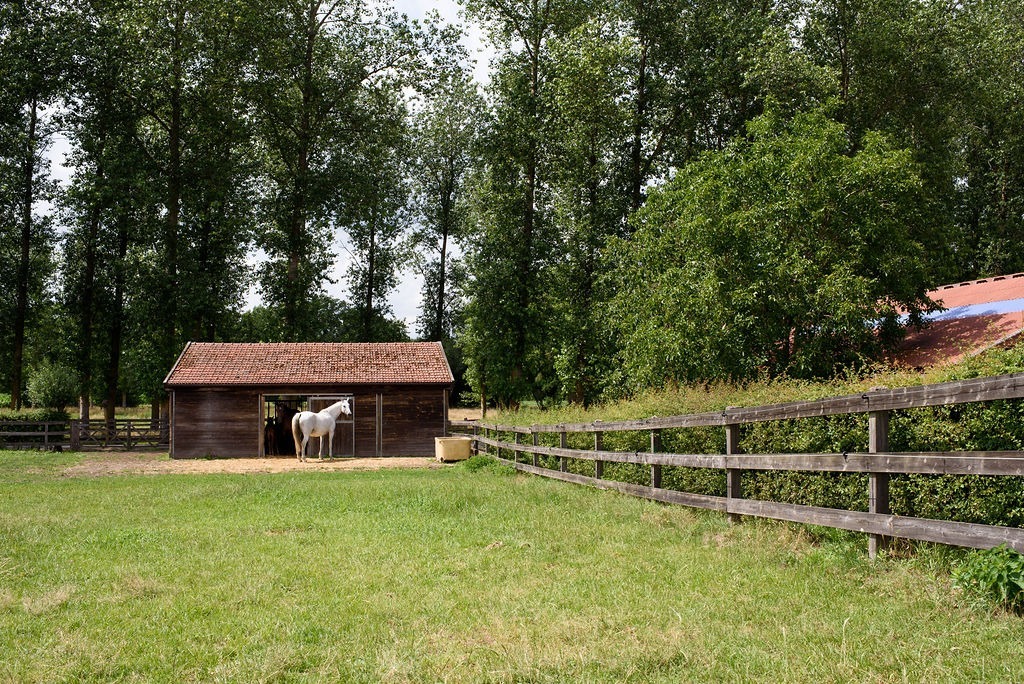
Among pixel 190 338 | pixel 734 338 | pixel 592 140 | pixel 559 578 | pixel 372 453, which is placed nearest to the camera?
pixel 559 578

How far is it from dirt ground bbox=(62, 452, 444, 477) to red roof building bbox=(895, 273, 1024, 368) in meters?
12.6

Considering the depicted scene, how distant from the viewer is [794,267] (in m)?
19.8

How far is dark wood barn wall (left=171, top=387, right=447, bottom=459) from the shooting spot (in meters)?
28.8

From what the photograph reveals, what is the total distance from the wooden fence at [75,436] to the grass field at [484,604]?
909 inches

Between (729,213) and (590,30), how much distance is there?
12374 millimetres

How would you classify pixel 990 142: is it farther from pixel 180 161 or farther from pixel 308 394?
pixel 180 161

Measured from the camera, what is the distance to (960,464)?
5121 millimetres

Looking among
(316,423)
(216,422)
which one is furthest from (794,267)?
(216,422)

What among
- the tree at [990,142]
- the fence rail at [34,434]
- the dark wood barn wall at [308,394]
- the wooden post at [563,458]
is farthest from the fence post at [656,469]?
the fence rail at [34,434]

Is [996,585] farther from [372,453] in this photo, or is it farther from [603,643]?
[372,453]

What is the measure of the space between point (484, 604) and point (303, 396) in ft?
82.0

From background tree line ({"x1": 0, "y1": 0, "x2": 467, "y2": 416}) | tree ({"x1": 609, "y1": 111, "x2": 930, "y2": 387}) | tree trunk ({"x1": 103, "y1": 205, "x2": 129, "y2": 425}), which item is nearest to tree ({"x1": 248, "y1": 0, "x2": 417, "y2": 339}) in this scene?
background tree line ({"x1": 0, "y1": 0, "x2": 467, "y2": 416})

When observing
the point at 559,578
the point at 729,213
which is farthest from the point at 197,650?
the point at 729,213

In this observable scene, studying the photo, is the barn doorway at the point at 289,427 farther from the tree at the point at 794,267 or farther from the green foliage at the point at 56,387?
the green foliage at the point at 56,387
